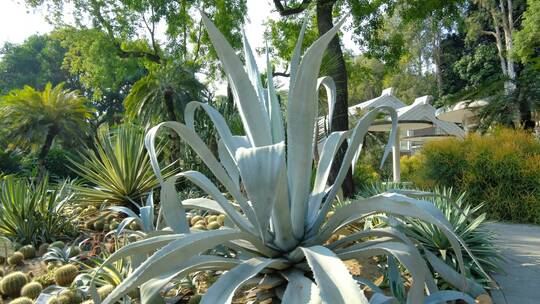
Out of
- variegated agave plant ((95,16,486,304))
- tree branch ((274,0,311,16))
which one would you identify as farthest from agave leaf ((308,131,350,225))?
tree branch ((274,0,311,16))

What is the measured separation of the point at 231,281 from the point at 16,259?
3.82m

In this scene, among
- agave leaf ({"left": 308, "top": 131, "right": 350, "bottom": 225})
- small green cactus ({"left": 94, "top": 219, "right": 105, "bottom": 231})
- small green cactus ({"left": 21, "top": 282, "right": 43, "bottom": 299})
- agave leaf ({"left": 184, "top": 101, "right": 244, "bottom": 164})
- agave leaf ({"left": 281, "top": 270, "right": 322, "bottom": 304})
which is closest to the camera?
agave leaf ({"left": 281, "top": 270, "right": 322, "bottom": 304})

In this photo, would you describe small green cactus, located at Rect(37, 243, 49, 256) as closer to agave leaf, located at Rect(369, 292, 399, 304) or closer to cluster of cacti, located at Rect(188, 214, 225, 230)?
cluster of cacti, located at Rect(188, 214, 225, 230)

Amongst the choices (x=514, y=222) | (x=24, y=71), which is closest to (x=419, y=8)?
(x=514, y=222)

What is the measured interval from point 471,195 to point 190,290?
656 centimetres

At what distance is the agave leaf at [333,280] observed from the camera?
1466 millimetres

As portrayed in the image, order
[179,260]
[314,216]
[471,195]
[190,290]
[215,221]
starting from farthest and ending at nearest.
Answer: [471,195] → [215,221] → [190,290] → [314,216] → [179,260]

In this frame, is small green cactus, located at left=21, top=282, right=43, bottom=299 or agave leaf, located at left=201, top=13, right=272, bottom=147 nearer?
agave leaf, located at left=201, top=13, right=272, bottom=147

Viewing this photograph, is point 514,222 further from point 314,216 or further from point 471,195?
point 314,216

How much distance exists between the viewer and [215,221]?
183 inches

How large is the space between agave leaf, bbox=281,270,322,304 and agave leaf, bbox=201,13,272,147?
79cm

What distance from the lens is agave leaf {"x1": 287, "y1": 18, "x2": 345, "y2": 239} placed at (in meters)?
2.09

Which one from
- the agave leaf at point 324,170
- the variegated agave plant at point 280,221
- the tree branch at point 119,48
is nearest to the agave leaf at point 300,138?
the variegated agave plant at point 280,221

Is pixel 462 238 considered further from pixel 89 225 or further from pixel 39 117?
pixel 39 117
